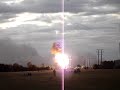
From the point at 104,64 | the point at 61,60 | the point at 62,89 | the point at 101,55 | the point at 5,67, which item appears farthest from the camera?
the point at 101,55

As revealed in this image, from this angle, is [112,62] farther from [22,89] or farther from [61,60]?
[22,89]

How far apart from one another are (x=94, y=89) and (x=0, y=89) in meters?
11.9

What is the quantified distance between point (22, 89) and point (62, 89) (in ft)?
18.4

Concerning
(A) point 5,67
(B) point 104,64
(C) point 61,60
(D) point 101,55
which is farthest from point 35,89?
(D) point 101,55

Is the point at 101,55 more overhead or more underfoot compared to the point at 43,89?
more overhead

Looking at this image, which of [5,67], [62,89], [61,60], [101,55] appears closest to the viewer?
[62,89]

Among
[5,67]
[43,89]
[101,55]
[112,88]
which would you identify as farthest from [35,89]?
[101,55]

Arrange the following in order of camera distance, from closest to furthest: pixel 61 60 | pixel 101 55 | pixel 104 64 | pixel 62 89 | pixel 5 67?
pixel 62 89 → pixel 61 60 → pixel 5 67 → pixel 104 64 → pixel 101 55

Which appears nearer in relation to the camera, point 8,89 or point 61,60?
point 8,89

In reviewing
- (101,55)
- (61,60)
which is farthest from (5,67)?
(101,55)

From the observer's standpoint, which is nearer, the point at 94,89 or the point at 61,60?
the point at 94,89

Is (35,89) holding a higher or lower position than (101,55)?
lower

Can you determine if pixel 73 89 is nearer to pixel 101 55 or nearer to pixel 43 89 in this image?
pixel 43 89

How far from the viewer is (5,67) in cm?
12656
